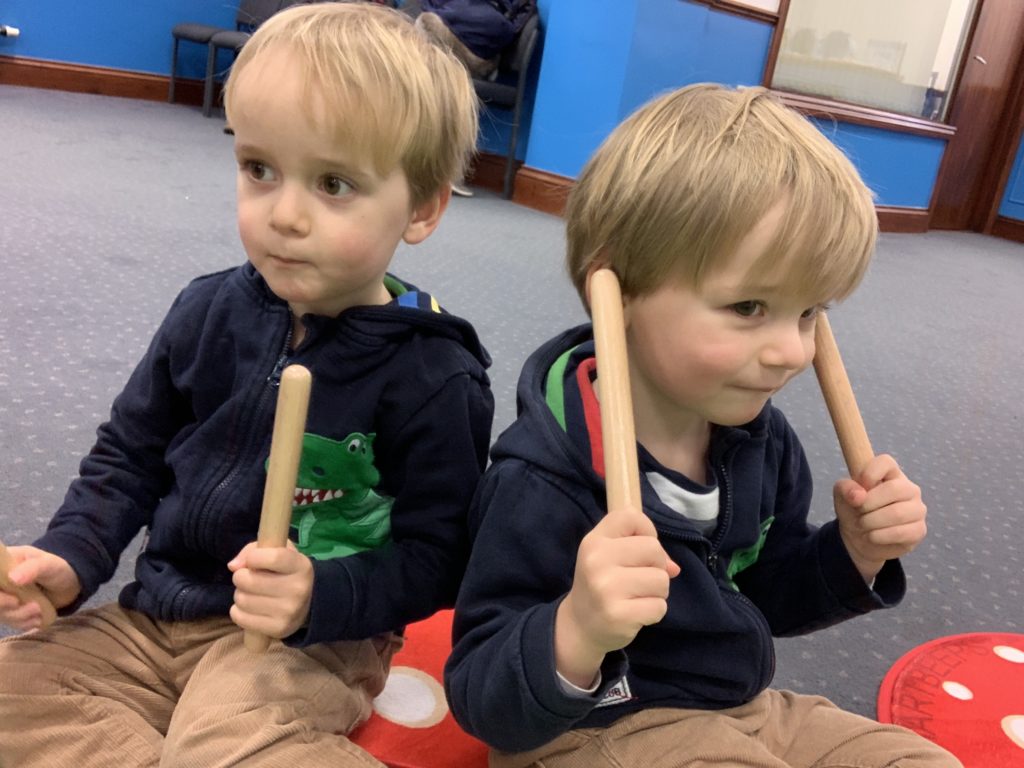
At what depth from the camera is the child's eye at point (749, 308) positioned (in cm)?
54

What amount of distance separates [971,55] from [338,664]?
370 centimetres

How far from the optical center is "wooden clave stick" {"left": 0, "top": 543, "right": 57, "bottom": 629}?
0.55 m

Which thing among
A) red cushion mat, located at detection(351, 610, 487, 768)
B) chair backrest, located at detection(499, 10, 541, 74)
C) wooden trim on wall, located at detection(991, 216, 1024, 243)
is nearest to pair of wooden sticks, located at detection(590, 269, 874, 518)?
red cushion mat, located at detection(351, 610, 487, 768)

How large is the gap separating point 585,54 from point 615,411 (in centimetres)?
232

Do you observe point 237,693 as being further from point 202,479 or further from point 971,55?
point 971,55

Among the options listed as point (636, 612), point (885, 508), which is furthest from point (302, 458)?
point (885, 508)

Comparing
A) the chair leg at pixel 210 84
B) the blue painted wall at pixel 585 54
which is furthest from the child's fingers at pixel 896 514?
the chair leg at pixel 210 84

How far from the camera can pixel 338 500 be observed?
2.02 feet

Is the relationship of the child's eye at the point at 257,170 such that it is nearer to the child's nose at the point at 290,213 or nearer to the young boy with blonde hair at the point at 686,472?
the child's nose at the point at 290,213

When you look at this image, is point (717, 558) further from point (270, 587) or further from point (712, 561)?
point (270, 587)

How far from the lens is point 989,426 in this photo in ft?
4.98

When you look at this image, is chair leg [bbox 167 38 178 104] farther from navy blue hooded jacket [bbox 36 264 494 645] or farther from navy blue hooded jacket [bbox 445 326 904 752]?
navy blue hooded jacket [bbox 445 326 904 752]

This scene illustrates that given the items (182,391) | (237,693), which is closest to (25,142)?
(182,391)

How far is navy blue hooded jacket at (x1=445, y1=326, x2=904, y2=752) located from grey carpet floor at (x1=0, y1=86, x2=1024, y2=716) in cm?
23
